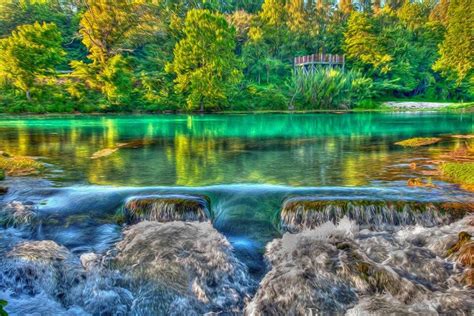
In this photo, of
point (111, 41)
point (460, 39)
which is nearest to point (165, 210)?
point (111, 41)

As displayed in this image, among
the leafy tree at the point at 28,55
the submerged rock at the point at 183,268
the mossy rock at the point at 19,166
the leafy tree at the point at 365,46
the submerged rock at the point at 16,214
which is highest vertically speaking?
the leafy tree at the point at 365,46

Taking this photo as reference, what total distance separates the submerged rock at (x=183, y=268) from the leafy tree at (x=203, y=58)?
3048 centimetres

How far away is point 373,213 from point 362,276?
2.00 metres

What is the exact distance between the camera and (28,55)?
3447cm

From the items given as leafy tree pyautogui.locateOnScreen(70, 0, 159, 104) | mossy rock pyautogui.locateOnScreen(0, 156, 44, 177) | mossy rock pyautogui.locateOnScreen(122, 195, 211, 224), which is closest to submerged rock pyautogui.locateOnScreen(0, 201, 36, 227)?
mossy rock pyautogui.locateOnScreen(122, 195, 211, 224)

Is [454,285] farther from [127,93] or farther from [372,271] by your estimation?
[127,93]

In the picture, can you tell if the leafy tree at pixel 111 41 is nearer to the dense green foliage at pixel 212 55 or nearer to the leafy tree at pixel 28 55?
the dense green foliage at pixel 212 55

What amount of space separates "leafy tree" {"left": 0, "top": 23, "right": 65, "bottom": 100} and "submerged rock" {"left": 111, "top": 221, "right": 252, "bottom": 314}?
32.8 meters

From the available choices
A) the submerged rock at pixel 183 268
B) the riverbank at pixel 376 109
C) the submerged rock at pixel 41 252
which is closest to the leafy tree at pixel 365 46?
the riverbank at pixel 376 109

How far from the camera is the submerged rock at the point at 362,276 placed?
5059mm

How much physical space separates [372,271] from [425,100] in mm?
48862

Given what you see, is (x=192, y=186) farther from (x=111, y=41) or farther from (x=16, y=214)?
(x=111, y=41)

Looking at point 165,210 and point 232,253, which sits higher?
point 165,210

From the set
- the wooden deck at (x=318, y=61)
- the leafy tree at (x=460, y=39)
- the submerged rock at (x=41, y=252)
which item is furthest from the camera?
the wooden deck at (x=318, y=61)
